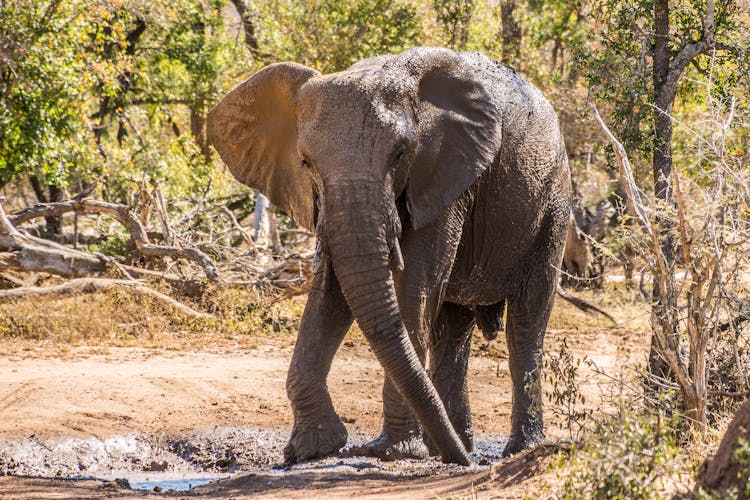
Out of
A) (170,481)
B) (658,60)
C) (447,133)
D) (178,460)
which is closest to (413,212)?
(447,133)

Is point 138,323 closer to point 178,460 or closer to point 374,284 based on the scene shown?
point 178,460

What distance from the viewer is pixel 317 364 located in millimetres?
5762

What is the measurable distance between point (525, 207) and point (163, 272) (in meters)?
4.97

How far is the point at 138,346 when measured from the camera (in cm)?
957

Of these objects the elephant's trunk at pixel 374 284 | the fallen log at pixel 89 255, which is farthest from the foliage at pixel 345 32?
the elephant's trunk at pixel 374 284

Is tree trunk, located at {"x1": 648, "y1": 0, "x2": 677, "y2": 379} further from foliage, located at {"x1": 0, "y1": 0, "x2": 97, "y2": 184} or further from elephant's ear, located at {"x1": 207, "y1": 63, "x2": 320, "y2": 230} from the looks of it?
foliage, located at {"x1": 0, "y1": 0, "x2": 97, "y2": 184}

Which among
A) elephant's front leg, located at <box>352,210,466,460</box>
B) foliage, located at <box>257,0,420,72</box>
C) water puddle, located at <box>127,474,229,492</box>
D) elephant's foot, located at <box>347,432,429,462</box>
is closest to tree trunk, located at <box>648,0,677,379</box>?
elephant's front leg, located at <box>352,210,466,460</box>

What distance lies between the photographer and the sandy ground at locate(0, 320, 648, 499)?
5.36 metres

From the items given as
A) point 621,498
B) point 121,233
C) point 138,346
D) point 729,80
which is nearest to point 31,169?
point 121,233

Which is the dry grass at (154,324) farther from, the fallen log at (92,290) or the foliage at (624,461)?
the foliage at (624,461)

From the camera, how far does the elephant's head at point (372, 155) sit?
17.1 feet

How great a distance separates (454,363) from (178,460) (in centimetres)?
193

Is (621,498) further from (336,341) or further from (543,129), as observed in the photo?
(543,129)

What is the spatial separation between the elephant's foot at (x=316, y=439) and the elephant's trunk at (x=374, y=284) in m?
0.58
